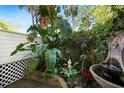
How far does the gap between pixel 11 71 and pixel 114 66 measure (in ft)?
7.21

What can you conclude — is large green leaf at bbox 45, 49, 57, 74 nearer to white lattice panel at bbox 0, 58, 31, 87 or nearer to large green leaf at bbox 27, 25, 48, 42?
large green leaf at bbox 27, 25, 48, 42

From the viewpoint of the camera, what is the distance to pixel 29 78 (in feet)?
13.6

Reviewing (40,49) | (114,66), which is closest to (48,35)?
(40,49)

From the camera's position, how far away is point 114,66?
9.28ft

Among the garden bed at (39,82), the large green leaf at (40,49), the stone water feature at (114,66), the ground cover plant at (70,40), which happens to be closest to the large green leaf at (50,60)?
the ground cover plant at (70,40)

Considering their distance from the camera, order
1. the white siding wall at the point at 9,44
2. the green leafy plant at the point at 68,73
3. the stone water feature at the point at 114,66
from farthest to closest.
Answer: the green leafy plant at the point at 68,73, the white siding wall at the point at 9,44, the stone water feature at the point at 114,66

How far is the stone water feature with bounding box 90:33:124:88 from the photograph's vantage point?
8.24 ft

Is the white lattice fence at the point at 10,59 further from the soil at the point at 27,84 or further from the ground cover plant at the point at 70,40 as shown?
the ground cover plant at the point at 70,40

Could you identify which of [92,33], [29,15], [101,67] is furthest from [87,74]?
[29,15]

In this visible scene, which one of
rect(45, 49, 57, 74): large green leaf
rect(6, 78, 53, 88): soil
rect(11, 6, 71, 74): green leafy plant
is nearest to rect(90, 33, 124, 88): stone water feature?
rect(45, 49, 57, 74): large green leaf

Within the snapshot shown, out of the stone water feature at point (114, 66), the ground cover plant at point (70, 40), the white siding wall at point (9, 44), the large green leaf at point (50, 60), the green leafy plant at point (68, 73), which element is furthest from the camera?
the green leafy plant at point (68, 73)

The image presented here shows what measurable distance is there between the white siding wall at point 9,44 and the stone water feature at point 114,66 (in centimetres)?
179

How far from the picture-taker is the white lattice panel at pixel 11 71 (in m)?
3.55

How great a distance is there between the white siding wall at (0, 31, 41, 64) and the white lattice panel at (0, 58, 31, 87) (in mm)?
115
